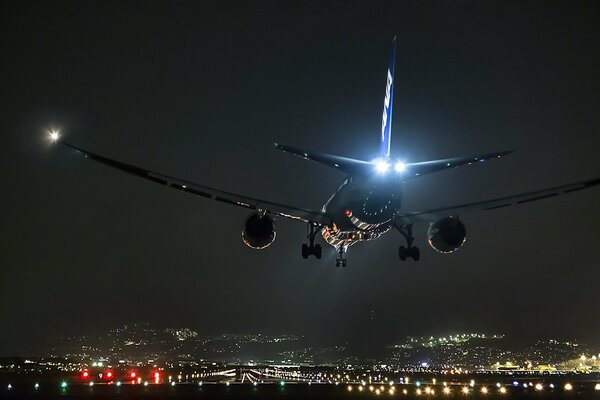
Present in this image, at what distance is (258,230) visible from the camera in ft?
113

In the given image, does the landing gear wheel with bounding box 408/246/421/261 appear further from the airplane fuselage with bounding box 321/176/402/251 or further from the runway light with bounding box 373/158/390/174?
the runway light with bounding box 373/158/390/174

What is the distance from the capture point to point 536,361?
169125 millimetres

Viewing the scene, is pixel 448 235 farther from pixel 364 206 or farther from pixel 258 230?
pixel 258 230

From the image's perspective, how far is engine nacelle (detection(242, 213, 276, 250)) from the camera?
113ft

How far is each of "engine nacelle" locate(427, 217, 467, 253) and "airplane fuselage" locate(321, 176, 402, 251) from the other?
365cm

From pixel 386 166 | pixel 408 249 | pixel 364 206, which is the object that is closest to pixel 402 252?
pixel 408 249

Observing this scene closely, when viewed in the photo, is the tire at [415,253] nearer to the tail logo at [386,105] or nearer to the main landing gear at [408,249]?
the main landing gear at [408,249]

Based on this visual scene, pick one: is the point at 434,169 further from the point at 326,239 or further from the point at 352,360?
the point at 352,360

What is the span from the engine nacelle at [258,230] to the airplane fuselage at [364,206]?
355 cm

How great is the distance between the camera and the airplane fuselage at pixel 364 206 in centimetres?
2856

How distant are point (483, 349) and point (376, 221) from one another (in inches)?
7097

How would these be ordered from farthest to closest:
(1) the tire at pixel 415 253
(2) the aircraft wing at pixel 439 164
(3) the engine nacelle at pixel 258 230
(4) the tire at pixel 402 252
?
(4) the tire at pixel 402 252 → (1) the tire at pixel 415 253 → (3) the engine nacelle at pixel 258 230 → (2) the aircraft wing at pixel 439 164

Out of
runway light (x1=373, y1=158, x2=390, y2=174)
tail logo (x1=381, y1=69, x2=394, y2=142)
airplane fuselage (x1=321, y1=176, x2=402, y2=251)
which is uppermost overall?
tail logo (x1=381, y1=69, x2=394, y2=142)

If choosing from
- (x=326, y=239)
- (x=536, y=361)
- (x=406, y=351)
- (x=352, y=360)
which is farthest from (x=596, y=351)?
(x=326, y=239)
